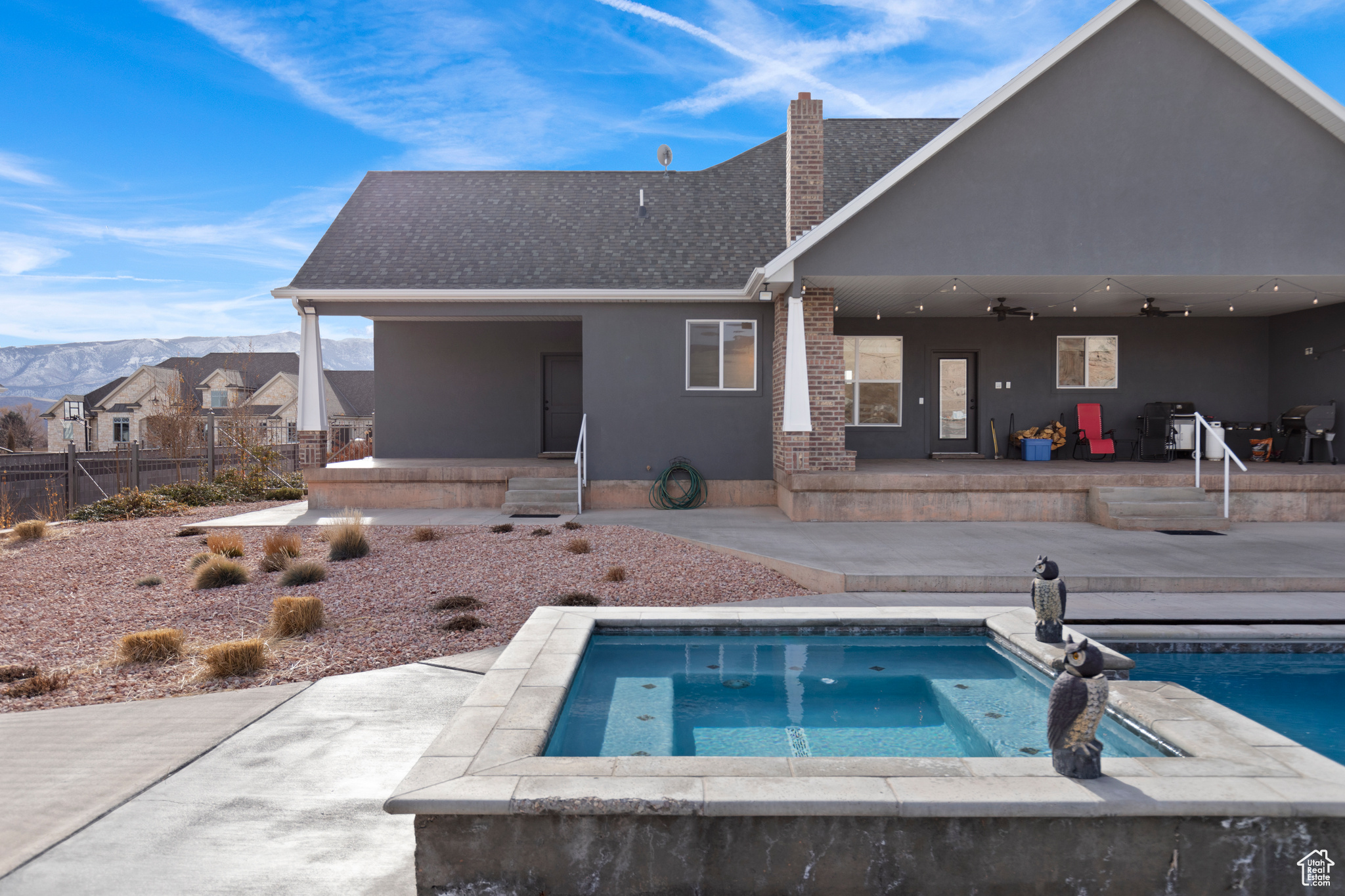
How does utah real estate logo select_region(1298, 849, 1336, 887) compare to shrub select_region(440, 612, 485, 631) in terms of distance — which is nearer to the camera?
utah real estate logo select_region(1298, 849, 1336, 887)

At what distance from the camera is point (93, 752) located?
3588 millimetres

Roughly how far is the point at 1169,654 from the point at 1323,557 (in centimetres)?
449

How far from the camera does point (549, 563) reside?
789 centimetres

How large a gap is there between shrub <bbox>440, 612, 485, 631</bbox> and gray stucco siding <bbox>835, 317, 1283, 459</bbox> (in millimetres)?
9497

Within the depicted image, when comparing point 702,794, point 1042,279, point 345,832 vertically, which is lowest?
point 345,832

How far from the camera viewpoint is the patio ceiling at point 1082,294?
1061 cm

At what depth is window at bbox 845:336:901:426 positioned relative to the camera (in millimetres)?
13820

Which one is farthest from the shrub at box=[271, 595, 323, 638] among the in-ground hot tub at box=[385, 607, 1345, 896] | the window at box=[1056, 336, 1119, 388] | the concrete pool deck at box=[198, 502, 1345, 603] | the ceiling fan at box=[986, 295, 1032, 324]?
the window at box=[1056, 336, 1119, 388]

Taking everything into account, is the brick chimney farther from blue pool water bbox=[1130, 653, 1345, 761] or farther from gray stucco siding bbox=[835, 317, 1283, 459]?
blue pool water bbox=[1130, 653, 1345, 761]

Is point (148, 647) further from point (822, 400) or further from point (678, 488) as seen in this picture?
point (822, 400)

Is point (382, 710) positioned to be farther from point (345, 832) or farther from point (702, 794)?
point (702, 794)

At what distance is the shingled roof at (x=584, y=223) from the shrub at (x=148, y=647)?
8.06 meters

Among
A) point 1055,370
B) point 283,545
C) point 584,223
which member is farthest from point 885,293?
point 283,545

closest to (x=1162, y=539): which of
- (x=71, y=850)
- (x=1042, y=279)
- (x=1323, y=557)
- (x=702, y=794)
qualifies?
(x=1323, y=557)
